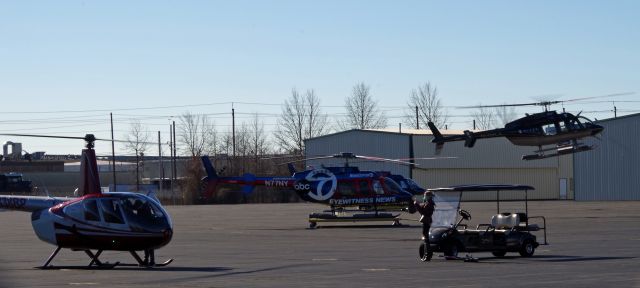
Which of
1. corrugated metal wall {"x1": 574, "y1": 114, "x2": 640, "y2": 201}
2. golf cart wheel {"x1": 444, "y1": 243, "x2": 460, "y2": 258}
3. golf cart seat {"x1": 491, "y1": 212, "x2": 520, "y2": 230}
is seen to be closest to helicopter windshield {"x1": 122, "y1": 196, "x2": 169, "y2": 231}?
golf cart wheel {"x1": 444, "y1": 243, "x2": 460, "y2": 258}

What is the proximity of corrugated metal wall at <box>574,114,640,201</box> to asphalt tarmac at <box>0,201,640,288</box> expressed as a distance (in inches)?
1224

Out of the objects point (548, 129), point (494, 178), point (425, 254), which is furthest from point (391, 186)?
point (494, 178)

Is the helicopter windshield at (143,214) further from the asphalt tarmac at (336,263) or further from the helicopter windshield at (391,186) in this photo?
the helicopter windshield at (391,186)

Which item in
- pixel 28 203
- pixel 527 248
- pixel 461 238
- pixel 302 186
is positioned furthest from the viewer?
pixel 302 186


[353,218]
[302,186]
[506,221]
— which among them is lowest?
[353,218]

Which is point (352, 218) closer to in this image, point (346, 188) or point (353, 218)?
point (353, 218)

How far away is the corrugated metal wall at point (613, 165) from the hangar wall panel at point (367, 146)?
13.5 m

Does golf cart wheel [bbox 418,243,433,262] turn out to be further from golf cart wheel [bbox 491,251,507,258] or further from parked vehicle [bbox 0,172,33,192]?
parked vehicle [bbox 0,172,33,192]

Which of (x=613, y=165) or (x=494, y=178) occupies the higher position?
(x=613, y=165)

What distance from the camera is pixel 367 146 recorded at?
3342 inches

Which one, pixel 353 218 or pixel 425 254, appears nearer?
pixel 425 254

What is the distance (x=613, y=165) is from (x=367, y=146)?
20810mm

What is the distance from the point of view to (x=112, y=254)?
28891 millimetres

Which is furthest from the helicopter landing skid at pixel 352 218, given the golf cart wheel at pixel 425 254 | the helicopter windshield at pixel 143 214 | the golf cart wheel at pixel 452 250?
the helicopter windshield at pixel 143 214
